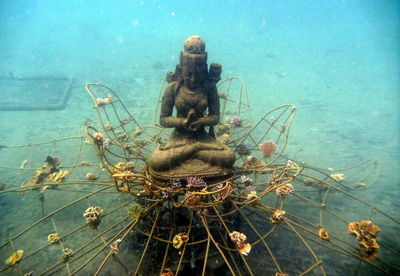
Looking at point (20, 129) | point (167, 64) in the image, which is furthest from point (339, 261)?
point (167, 64)

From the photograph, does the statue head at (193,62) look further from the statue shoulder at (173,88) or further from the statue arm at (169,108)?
the statue arm at (169,108)

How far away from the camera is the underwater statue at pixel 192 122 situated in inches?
155

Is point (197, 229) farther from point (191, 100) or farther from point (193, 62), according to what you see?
point (193, 62)

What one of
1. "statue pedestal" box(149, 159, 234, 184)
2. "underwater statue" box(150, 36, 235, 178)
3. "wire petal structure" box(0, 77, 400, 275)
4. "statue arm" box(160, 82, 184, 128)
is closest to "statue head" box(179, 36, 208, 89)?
"underwater statue" box(150, 36, 235, 178)

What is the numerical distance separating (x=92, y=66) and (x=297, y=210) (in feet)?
72.9

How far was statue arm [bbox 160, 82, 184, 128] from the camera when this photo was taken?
438 cm

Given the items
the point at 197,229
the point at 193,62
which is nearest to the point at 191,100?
the point at 193,62

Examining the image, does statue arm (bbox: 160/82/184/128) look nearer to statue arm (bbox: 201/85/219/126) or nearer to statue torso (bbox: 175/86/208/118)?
statue torso (bbox: 175/86/208/118)

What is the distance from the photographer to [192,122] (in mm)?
4348

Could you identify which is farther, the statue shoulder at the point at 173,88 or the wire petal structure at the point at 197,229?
the statue shoulder at the point at 173,88

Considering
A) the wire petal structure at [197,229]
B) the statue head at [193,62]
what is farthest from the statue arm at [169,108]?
the wire petal structure at [197,229]

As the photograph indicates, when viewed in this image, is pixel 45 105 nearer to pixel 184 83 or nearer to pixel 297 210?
pixel 184 83

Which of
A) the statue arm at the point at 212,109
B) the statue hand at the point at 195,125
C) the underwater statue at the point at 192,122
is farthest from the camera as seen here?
the statue arm at the point at 212,109

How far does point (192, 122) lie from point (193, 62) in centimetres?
113
